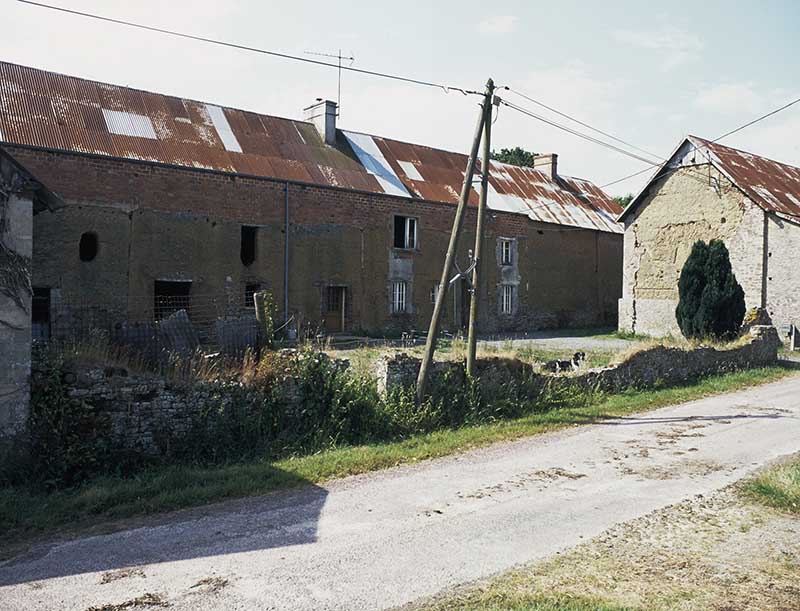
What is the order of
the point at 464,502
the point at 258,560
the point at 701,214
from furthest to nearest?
the point at 701,214 < the point at 464,502 < the point at 258,560

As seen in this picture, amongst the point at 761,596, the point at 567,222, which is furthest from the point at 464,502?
the point at 567,222

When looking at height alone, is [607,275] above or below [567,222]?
below

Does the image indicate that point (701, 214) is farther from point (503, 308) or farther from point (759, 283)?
point (503, 308)

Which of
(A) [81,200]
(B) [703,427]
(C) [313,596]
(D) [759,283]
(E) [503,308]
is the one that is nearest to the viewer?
(C) [313,596]

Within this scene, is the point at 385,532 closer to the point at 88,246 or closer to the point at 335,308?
the point at 88,246

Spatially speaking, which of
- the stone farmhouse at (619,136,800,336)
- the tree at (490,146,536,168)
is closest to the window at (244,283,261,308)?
the stone farmhouse at (619,136,800,336)

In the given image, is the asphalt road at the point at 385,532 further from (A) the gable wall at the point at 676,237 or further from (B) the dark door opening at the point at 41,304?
(A) the gable wall at the point at 676,237

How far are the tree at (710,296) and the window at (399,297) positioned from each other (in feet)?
32.4

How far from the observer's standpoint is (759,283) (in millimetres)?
23469

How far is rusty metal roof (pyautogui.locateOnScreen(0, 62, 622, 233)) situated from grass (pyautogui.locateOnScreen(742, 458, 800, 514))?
1773 centimetres

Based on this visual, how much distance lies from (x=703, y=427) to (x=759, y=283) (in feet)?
47.6

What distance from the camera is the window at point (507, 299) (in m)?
29.3

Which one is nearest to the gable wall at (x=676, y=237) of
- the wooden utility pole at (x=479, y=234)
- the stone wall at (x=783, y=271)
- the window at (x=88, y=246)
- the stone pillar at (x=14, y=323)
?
the stone wall at (x=783, y=271)

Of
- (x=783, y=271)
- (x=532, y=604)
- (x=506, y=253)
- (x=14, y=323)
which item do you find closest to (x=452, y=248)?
(x=14, y=323)
